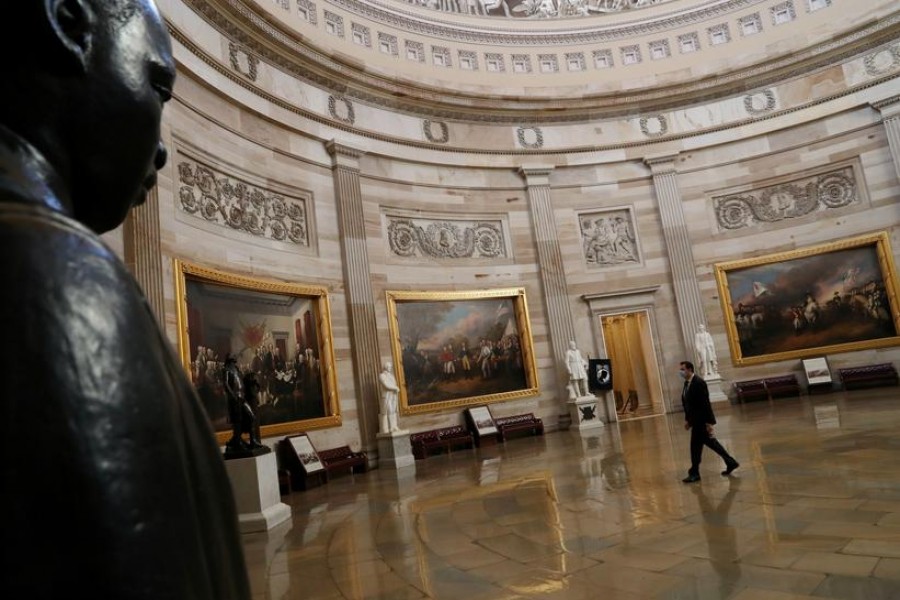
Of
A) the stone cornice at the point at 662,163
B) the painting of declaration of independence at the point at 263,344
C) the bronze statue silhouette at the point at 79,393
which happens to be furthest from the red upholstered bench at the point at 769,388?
the bronze statue silhouette at the point at 79,393

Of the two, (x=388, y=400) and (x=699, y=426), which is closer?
(x=699, y=426)

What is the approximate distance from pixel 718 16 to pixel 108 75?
2366cm

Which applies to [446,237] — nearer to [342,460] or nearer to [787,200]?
[342,460]

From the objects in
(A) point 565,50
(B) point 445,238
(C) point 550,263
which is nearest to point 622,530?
(B) point 445,238

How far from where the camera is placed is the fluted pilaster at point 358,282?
46.5ft

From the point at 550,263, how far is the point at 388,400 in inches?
297

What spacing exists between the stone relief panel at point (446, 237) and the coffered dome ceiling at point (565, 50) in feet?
11.2

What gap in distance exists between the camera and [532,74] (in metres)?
20.3

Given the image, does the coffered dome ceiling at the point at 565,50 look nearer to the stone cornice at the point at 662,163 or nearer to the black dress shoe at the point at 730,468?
the stone cornice at the point at 662,163

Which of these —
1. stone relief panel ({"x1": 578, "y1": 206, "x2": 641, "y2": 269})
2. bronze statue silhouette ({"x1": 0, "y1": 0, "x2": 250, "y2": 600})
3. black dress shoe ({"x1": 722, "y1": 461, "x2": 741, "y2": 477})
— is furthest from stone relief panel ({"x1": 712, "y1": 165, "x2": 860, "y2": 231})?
bronze statue silhouette ({"x1": 0, "y1": 0, "x2": 250, "y2": 600})

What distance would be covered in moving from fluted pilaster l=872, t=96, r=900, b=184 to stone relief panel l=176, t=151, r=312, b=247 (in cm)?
1706

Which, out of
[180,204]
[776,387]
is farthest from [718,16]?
[180,204]

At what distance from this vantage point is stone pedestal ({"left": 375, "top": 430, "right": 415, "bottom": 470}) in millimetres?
13430

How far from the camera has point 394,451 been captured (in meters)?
13.5
